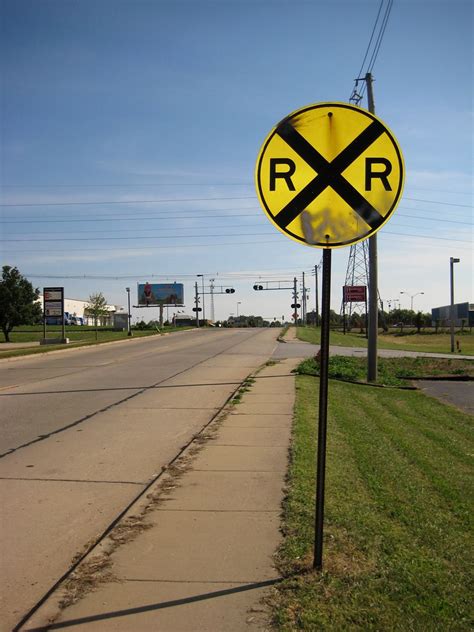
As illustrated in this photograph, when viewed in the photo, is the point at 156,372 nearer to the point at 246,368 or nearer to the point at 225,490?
the point at 246,368

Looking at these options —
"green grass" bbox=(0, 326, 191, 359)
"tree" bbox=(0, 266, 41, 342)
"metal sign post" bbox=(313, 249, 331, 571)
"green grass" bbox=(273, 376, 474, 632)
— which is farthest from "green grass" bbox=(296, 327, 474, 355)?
"metal sign post" bbox=(313, 249, 331, 571)

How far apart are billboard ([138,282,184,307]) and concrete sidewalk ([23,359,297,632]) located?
10752 centimetres

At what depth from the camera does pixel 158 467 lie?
701cm

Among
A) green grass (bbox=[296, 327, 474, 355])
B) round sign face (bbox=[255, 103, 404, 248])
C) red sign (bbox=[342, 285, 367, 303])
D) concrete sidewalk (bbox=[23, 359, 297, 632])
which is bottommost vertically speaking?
green grass (bbox=[296, 327, 474, 355])

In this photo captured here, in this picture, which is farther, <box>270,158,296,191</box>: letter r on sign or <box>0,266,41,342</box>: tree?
<box>0,266,41,342</box>: tree

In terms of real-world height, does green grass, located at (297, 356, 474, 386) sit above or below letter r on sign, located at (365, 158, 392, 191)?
below

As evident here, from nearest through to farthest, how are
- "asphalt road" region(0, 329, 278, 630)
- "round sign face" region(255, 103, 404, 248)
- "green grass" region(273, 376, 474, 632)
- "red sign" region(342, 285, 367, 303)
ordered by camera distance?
1. "green grass" region(273, 376, 474, 632)
2. "round sign face" region(255, 103, 404, 248)
3. "asphalt road" region(0, 329, 278, 630)
4. "red sign" region(342, 285, 367, 303)

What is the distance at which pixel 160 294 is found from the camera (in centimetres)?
11550

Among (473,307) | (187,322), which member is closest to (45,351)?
(187,322)

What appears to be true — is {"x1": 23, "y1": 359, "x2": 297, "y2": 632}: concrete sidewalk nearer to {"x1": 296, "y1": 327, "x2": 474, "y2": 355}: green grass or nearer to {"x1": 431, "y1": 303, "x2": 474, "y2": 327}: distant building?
{"x1": 296, "y1": 327, "x2": 474, "y2": 355}: green grass

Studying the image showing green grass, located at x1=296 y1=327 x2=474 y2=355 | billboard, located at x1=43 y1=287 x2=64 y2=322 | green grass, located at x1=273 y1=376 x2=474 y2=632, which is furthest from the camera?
billboard, located at x1=43 y1=287 x2=64 y2=322

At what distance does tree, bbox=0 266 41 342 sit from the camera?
5325cm

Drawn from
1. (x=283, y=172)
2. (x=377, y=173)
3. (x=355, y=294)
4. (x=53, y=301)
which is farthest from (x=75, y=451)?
(x=355, y=294)

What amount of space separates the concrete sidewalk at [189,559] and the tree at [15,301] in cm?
4996
